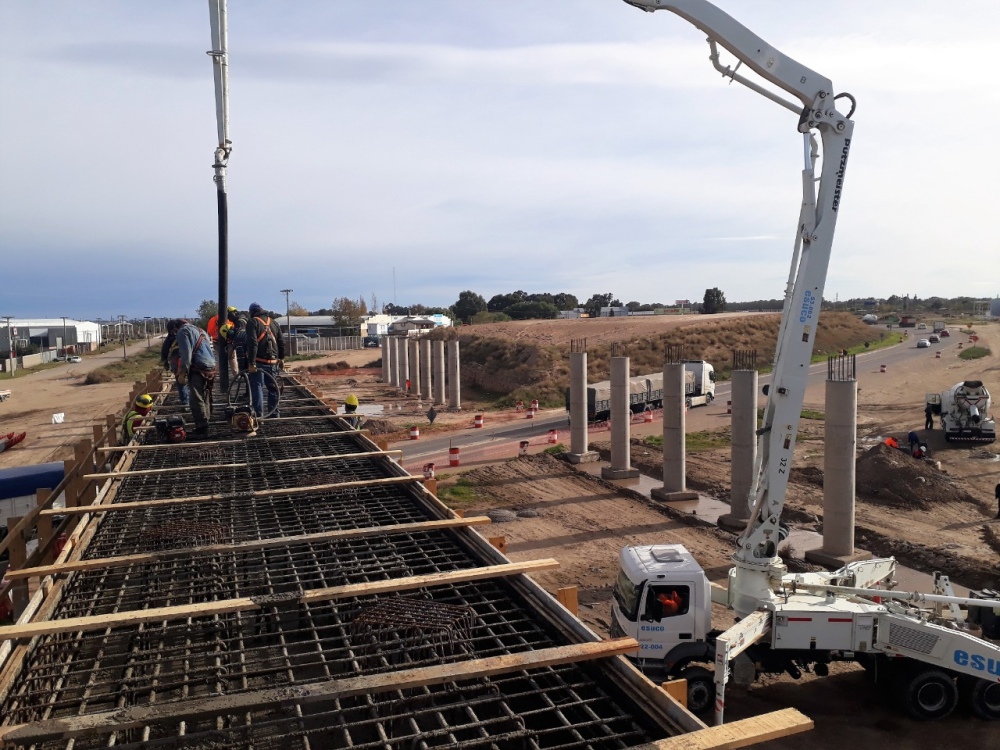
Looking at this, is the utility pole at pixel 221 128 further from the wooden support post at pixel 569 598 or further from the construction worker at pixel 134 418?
the wooden support post at pixel 569 598

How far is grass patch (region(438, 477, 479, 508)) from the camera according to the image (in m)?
20.0

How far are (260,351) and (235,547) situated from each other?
7.59 m

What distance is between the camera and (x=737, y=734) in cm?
329

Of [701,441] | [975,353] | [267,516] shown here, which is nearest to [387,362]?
[701,441]

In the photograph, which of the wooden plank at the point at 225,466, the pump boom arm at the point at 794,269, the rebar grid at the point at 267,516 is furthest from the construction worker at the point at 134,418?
the pump boom arm at the point at 794,269

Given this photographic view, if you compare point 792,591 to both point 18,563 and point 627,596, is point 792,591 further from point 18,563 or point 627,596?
point 18,563

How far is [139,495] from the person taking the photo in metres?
8.53

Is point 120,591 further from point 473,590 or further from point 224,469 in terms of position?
point 224,469

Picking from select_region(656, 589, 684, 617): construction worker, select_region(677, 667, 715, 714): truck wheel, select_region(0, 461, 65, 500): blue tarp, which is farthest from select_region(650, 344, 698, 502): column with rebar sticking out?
select_region(0, 461, 65, 500): blue tarp

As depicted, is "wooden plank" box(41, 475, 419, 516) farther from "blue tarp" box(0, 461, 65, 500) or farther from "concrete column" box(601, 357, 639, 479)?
"concrete column" box(601, 357, 639, 479)

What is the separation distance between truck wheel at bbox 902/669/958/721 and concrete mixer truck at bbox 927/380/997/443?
66.5 feet

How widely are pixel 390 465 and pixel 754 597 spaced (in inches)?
193

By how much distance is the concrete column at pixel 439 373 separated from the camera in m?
38.6

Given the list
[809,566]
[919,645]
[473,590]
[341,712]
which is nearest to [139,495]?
[473,590]
